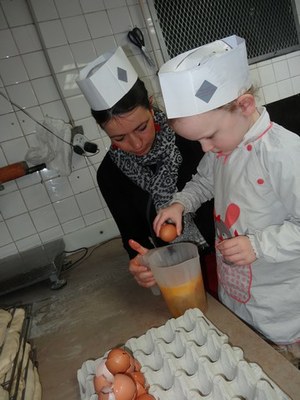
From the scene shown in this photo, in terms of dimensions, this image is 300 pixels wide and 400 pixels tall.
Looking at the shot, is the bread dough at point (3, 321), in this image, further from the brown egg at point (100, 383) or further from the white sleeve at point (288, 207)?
the white sleeve at point (288, 207)

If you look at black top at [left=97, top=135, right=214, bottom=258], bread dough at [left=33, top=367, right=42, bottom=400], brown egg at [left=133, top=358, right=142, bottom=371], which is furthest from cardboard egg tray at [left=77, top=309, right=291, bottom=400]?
black top at [left=97, top=135, right=214, bottom=258]

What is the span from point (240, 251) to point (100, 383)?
39 centimetres

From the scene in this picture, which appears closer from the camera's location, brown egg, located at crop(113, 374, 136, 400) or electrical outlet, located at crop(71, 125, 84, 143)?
brown egg, located at crop(113, 374, 136, 400)

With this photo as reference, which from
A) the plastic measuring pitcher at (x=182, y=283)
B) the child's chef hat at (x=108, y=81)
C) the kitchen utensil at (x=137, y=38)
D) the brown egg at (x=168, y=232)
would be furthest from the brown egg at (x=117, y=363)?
the kitchen utensil at (x=137, y=38)

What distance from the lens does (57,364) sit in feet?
2.72

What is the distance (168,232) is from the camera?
0.86 m

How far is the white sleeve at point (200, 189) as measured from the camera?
0.98 metres

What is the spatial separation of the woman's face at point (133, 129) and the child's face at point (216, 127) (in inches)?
11.2

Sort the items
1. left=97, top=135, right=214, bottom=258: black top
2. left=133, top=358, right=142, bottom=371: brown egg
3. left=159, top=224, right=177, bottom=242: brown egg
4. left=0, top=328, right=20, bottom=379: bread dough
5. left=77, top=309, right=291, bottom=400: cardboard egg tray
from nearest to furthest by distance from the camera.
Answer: left=77, top=309, right=291, bottom=400: cardboard egg tray
left=133, top=358, right=142, bottom=371: brown egg
left=0, top=328, right=20, bottom=379: bread dough
left=159, top=224, right=177, bottom=242: brown egg
left=97, top=135, right=214, bottom=258: black top

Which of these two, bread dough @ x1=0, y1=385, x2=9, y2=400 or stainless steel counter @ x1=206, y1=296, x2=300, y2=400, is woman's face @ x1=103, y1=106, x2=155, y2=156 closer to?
stainless steel counter @ x1=206, y1=296, x2=300, y2=400

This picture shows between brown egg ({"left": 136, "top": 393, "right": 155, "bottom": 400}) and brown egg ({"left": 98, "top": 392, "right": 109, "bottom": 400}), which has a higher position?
brown egg ({"left": 98, "top": 392, "right": 109, "bottom": 400})

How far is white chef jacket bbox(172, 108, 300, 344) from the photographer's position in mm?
684

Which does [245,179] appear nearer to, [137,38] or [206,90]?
[206,90]

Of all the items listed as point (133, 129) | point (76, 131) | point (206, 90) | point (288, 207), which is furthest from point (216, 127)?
point (76, 131)
